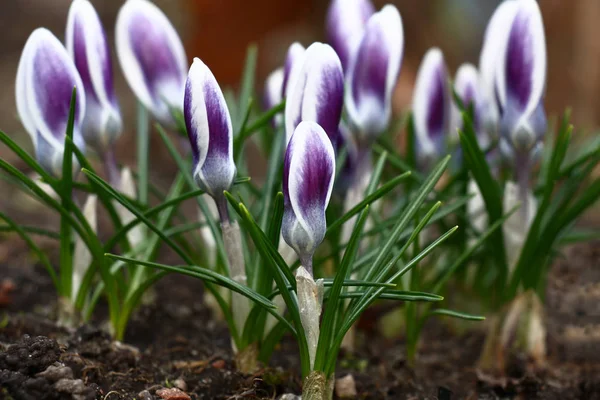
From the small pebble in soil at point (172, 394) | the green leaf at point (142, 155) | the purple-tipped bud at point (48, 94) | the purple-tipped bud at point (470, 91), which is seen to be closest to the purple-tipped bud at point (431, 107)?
the purple-tipped bud at point (470, 91)

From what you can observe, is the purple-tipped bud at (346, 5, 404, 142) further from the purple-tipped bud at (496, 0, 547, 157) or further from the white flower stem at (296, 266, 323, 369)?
the white flower stem at (296, 266, 323, 369)

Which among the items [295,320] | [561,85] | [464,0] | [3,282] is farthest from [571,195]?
[464,0]

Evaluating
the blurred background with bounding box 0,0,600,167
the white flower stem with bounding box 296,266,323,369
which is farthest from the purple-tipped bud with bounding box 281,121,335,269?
the blurred background with bounding box 0,0,600,167

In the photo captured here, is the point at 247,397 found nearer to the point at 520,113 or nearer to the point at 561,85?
the point at 520,113

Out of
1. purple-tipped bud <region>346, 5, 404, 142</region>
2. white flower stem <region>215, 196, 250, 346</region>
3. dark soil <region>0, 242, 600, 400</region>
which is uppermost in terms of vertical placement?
purple-tipped bud <region>346, 5, 404, 142</region>

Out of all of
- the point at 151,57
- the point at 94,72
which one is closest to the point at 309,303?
the point at 94,72

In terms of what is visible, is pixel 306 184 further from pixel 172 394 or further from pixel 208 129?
pixel 172 394
